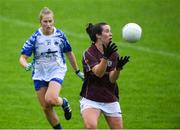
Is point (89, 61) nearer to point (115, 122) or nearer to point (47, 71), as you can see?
point (115, 122)

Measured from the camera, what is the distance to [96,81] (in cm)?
1323

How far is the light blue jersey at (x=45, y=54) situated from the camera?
1517 cm

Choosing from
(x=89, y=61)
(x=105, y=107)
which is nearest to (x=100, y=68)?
(x=89, y=61)

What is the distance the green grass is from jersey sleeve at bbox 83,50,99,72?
4.05m

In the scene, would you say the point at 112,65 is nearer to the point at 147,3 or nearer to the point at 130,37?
the point at 130,37

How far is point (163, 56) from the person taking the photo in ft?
Result: 75.7

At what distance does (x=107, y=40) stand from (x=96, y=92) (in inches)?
36.8

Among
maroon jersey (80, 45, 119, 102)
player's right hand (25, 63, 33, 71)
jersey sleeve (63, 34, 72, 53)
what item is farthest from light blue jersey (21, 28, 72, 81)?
maroon jersey (80, 45, 119, 102)

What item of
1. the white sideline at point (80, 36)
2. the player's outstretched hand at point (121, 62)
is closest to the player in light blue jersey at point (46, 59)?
the player's outstretched hand at point (121, 62)

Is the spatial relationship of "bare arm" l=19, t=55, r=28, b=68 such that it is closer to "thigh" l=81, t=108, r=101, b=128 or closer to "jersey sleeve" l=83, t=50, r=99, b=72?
"jersey sleeve" l=83, t=50, r=99, b=72

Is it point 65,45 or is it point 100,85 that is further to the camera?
point 65,45

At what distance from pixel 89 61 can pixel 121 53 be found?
34.0ft

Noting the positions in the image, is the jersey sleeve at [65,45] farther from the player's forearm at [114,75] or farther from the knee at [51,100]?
the player's forearm at [114,75]

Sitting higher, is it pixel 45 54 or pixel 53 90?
pixel 45 54
